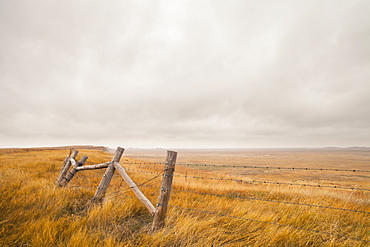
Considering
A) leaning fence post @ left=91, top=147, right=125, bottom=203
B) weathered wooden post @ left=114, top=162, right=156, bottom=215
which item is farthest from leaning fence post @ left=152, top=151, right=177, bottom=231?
leaning fence post @ left=91, top=147, right=125, bottom=203

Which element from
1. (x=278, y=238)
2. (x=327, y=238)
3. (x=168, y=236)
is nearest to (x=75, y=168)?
(x=168, y=236)

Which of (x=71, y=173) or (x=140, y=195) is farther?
(x=71, y=173)

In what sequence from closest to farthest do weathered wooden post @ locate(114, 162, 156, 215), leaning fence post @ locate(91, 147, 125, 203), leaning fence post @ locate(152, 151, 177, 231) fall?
leaning fence post @ locate(152, 151, 177, 231) < weathered wooden post @ locate(114, 162, 156, 215) < leaning fence post @ locate(91, 147, 125, 203)

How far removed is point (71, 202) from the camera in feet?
15.1

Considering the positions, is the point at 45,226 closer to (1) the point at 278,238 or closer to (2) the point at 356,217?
(1) the point at 278,238

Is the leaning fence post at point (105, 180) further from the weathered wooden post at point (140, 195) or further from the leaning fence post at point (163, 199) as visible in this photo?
the leaning fence post at point (163, 199)

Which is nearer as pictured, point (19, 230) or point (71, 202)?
point (19, 230)

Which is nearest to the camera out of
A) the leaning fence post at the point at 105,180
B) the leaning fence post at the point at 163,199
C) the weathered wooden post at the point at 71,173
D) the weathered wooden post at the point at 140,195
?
the leaning fence post at the point at 163,199

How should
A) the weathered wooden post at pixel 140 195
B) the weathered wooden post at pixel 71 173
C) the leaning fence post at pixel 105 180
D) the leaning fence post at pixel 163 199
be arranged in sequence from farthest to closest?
the weathered wooden post at pixel 71 173
the leaning fence post at pixel 105 180
the weathered wooden post at pixel 140 195
the leaning fence post at pixel 163 199

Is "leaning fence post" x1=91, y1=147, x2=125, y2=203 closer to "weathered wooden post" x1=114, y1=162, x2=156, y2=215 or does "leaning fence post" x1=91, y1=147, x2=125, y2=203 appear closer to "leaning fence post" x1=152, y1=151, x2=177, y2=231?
"weathered wooden post" x1=114, y1=162, x2=156, y2=215

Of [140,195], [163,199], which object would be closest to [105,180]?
[140,195]

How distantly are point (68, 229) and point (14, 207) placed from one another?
6.03 ft

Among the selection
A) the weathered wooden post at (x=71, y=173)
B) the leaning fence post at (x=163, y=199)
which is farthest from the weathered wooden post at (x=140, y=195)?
the weathered wooden post at (x=71, y=173)

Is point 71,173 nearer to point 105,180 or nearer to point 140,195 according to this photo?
point 105,180
